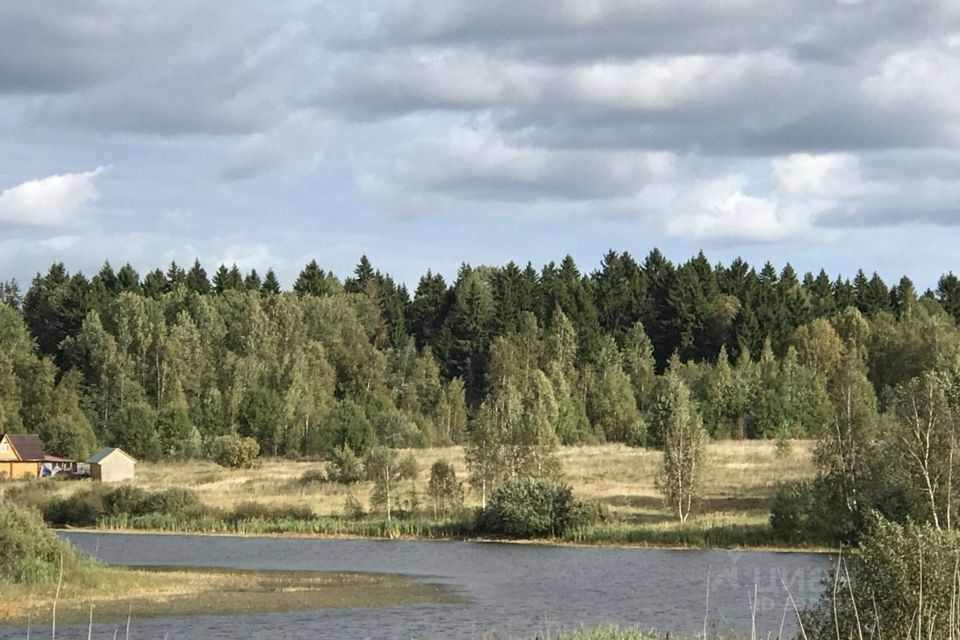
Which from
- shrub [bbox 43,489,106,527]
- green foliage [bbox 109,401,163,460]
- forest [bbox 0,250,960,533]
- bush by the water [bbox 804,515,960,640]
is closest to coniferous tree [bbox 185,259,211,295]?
forest [bbox 0,250,960,533]

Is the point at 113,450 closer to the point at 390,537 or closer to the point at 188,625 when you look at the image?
the point at 390,537

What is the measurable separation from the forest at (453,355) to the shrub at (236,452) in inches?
206

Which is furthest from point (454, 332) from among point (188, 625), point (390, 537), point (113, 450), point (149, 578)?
point (188, 625)

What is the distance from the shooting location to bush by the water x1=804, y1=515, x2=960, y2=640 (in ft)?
63.1

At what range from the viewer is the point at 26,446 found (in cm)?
9994

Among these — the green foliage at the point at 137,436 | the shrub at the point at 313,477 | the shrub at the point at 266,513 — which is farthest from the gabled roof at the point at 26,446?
the shrub at the point at 266,513

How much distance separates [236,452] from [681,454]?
4285cm

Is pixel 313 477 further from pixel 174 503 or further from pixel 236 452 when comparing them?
pixel 236 452

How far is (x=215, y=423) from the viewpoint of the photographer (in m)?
114

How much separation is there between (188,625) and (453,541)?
31.3m

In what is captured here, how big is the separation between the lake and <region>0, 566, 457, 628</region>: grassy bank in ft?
4.83

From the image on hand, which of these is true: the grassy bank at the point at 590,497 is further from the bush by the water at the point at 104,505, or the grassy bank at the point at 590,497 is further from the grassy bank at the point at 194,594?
the grassy bank at the point at 194,594

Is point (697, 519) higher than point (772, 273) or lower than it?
lower

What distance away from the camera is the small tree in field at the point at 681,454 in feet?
218
